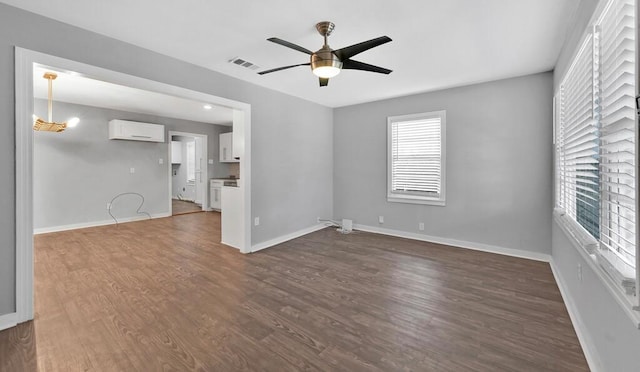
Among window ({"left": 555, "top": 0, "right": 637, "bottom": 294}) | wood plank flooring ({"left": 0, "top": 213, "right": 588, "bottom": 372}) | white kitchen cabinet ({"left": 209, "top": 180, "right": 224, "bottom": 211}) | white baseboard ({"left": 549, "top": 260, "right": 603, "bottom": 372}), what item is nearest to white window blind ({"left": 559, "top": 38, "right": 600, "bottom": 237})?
window ({"left": 555, "top": 0, "right": 637, "bottom": 294})

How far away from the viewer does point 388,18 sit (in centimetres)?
230

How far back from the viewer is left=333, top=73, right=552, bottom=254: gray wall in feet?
11.8

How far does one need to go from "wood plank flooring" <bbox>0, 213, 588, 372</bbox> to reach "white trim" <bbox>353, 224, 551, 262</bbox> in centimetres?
22

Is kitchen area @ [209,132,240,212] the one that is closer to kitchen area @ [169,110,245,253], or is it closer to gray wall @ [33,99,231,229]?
kitchen area @ [169,110,245,253]

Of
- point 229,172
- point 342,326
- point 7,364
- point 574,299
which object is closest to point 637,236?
point 574,299

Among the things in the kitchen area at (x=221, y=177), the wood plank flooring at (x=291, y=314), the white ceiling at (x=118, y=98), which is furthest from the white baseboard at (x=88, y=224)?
the white ceiling at (x=118, y=98)

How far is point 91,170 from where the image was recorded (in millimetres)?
5668

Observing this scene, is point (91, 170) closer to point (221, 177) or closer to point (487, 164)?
point (221, 177)

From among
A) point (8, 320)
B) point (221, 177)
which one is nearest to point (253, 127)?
point (8, 320)

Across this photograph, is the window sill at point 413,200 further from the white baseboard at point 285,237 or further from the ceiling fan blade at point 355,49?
the ceiling fan blade at point 355,49

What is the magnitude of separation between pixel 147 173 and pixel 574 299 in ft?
24.9

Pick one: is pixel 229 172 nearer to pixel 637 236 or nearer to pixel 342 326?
pixel 342 326

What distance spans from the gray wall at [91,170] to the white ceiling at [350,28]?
13.2 feet

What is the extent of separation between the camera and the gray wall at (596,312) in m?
1.23
